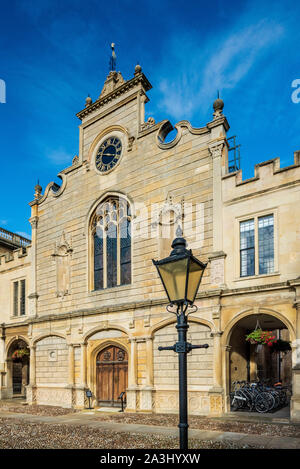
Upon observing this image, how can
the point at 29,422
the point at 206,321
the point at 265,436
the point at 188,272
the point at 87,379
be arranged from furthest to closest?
the point at 87,379
the point at 206,321
the point at 29,422
the point at 265,436
the point at 188,272

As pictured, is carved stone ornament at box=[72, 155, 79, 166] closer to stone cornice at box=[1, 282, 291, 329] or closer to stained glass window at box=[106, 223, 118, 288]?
stained glass window at box=[106, 223, 118, 288]

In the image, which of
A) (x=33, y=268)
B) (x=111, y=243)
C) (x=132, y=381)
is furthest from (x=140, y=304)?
(x=33, y=268)

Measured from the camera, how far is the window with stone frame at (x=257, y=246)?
16578mm

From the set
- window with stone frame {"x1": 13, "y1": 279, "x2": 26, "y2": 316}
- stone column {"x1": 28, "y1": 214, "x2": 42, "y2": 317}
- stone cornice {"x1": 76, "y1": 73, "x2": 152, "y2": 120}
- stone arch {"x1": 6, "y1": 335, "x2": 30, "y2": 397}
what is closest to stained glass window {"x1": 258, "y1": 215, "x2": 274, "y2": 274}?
stone cornice {"x1": 76, "y1": 73, "x2": 152, "y2": 120}

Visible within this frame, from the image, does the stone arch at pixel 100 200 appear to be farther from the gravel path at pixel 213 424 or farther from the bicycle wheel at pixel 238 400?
the bicycle wheel at pixel 238 400

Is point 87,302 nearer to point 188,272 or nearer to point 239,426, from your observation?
point 239,426

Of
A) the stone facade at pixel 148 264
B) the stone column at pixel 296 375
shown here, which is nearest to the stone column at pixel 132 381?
the stone facade at pixel 148 264

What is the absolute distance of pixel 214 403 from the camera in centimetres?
1631

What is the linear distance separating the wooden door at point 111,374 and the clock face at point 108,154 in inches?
371

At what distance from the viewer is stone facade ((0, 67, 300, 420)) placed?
54.1ft

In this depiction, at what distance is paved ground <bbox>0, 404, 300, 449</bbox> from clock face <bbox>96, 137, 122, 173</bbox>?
40.8 feet

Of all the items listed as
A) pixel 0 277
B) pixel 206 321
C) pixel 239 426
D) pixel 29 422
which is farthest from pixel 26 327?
pixel 239 426

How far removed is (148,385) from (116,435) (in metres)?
5.62

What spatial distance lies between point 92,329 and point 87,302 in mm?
1455
